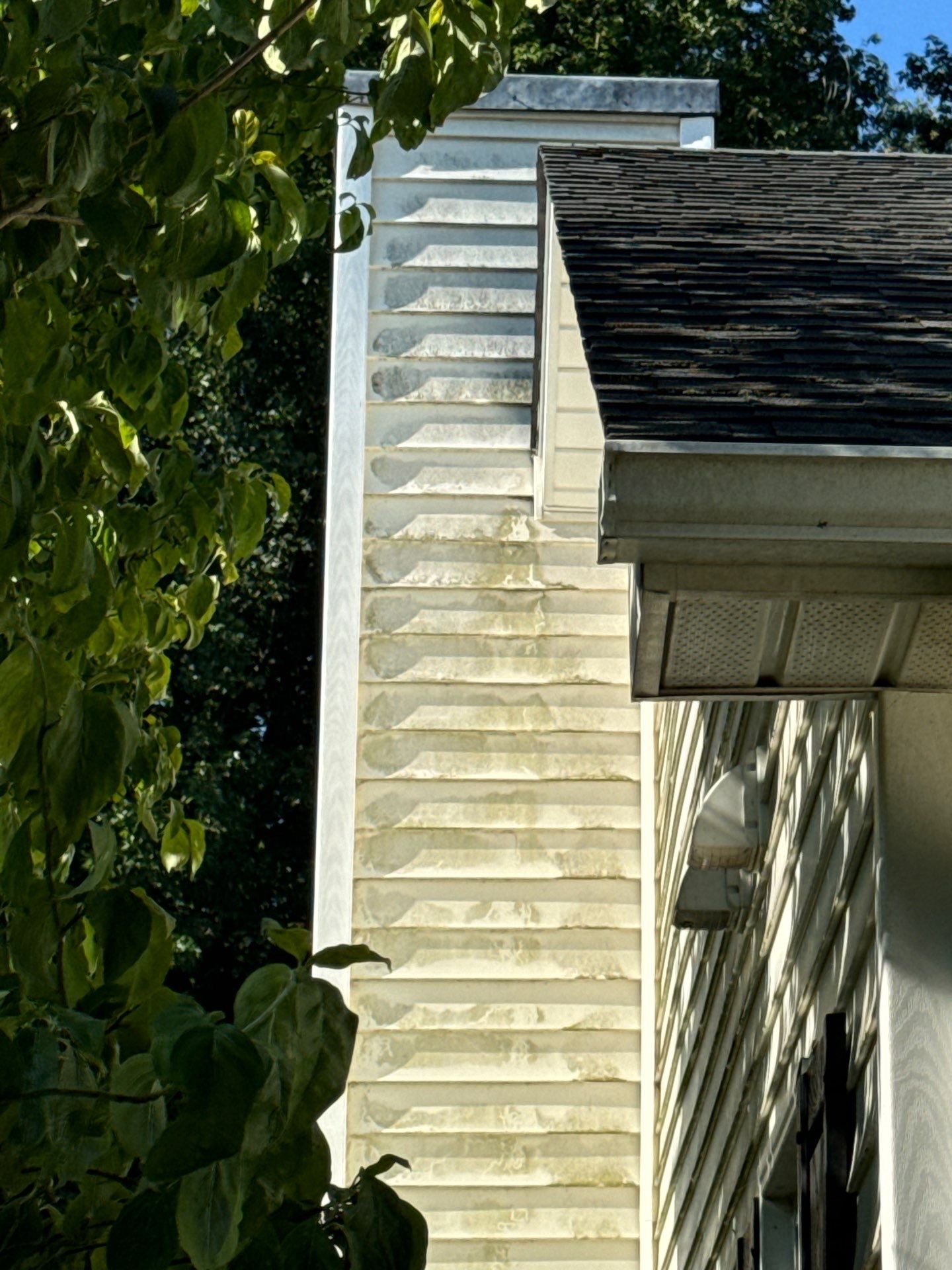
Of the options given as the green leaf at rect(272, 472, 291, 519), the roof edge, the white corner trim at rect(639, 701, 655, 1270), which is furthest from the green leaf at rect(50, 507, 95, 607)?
the roof edge

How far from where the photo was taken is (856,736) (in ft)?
9.66

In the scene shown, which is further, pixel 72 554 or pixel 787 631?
pixel 787 631

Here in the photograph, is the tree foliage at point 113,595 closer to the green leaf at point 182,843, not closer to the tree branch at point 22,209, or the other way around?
the tree branch at point 22,209

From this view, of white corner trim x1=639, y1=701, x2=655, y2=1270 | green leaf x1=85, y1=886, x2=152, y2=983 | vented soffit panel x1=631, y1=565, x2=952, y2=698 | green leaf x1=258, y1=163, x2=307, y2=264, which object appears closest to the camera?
green leaf x1=85, y1=886, x2=152, y2=983

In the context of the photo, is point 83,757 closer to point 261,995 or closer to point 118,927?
point 118,927

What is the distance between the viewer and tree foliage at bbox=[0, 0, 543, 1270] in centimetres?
132

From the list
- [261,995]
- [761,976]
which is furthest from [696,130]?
[261,995]

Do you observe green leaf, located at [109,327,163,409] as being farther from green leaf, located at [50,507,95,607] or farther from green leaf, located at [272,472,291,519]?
green leaf, located at [272,472,291,519]

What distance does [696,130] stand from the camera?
7.17 m

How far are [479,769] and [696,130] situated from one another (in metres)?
2.71

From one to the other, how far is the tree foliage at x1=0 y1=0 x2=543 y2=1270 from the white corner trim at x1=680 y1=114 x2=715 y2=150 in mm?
4868

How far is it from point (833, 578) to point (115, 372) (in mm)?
1018

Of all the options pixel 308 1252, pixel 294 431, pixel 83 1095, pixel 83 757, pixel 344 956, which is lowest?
pixel 308 1252

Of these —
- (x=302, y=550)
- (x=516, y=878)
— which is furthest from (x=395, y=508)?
(x=302, y=550)
